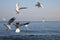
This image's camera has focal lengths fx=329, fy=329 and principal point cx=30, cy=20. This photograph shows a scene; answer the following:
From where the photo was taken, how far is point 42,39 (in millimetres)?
55906

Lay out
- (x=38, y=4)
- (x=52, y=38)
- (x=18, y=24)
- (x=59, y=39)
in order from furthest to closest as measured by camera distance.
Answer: (x=52, y=38) → (x=59, y=39) → (x=18, y=24) → (x=38, y=4)

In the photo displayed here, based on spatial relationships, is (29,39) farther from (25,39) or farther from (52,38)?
(52,38)

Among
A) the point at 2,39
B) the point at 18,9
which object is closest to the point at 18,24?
the point at 18,9

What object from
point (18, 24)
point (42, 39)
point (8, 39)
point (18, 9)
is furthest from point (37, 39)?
point (18, 9)

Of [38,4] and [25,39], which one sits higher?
[25,39]

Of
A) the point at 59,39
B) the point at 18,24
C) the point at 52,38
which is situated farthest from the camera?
the point at 52,38

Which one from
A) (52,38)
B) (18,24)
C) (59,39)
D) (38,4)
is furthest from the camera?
(52,38)

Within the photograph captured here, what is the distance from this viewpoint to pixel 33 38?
191ft

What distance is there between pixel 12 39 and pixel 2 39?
1850 mm

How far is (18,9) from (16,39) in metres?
23.8

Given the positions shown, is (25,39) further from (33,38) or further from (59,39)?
(59,39)

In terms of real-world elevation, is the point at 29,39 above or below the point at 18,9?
Answer: above

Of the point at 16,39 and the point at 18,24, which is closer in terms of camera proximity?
the point at 18,24

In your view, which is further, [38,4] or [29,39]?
[29,39]
